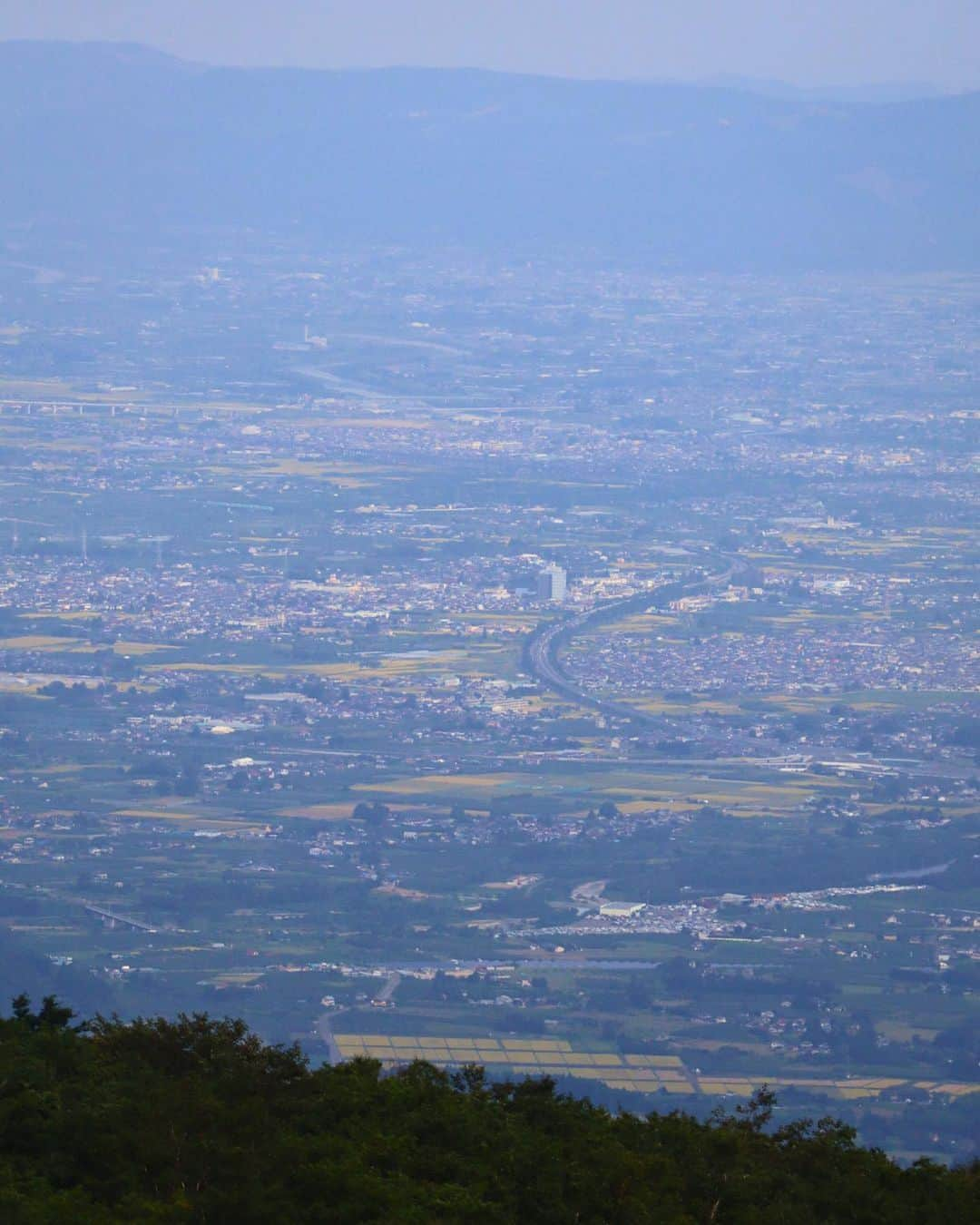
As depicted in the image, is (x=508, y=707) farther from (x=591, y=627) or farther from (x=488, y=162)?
(x=488, y=162)

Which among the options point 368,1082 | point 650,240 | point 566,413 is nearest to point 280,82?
point 650,240

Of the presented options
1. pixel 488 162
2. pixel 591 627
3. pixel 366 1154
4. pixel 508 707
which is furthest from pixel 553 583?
pixel 488 162

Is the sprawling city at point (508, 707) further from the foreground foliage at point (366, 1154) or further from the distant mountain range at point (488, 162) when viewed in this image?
the distant mountain range at point (488, 162)

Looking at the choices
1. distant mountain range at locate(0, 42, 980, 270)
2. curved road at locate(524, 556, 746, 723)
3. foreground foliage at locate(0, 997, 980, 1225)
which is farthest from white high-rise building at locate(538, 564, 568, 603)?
distant mountain range at locate(0, 42, 980, 270)

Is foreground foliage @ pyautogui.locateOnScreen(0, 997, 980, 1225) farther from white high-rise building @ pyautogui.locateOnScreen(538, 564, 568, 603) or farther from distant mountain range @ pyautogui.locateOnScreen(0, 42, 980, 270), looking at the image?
distant mountain range @ pyautogui.locateOnScreen(0, 42, 980, 270)

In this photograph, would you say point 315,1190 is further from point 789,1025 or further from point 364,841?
point 364,841

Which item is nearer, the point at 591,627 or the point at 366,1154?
the point at 366,1154

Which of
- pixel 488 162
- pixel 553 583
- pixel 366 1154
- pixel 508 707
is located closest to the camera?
pixel 366 1154
